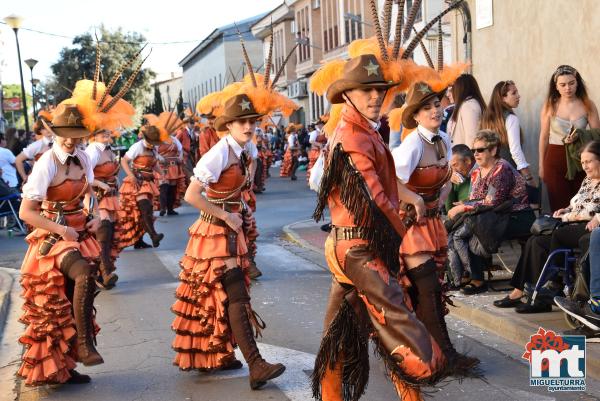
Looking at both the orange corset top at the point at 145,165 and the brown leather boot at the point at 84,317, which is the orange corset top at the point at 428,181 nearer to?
the brown leather boot at the point at 84,317

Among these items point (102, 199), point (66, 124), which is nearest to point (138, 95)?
point (102, 199)

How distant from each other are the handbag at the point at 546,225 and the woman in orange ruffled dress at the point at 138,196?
7.03m

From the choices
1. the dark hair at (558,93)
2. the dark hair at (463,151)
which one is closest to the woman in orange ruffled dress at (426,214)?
the dark hair at (463,151)

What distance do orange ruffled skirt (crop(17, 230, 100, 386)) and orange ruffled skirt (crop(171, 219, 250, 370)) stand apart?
0.77 meters

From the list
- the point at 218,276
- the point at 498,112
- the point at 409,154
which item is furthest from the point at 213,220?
the point at 498,112

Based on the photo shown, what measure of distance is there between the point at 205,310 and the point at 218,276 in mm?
257

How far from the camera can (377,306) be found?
4.88m

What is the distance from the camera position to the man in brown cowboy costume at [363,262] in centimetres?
478

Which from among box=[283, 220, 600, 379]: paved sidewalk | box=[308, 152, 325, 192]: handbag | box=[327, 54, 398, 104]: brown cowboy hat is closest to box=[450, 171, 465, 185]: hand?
box=[283, 220, 600, 379]: paved sidewalk

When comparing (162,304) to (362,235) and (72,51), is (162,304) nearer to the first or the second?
(362,235)

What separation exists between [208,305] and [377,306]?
6.44ft

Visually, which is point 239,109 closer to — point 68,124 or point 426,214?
point 68,124

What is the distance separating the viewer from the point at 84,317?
6.52m

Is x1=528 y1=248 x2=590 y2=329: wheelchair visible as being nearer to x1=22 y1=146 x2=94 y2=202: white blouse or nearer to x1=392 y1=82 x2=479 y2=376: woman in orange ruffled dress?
x1=392 y1=82 x2=479 y2=376: woman in orange ruffled dress
